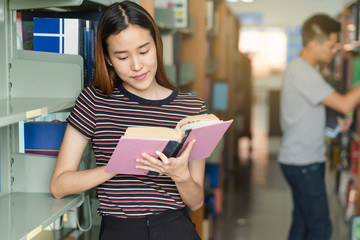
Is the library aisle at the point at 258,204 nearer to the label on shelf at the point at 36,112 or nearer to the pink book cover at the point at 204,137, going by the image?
the pink book cover at the point at 204,137

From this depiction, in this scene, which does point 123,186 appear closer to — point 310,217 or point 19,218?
point 19,218

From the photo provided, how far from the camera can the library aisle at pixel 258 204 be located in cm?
384

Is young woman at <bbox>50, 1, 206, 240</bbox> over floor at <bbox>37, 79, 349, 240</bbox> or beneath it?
over

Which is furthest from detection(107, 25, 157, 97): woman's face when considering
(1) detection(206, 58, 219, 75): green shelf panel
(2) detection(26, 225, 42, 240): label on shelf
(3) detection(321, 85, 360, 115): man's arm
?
(1) detection(206, 58, 219, 75): green shelf panel

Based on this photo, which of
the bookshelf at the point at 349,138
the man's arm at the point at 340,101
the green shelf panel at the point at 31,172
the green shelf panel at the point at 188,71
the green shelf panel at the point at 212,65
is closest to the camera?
the green shelf panel at the point at 31,172

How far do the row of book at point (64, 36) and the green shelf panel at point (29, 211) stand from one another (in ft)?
1.29

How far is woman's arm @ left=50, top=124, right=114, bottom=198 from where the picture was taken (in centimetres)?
135

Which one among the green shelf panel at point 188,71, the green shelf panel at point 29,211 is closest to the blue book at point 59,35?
the green shelf panel at point 29,211

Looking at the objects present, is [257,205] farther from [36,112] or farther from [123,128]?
[36,112]

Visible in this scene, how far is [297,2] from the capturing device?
11.8 meters

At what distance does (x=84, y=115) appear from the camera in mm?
1372

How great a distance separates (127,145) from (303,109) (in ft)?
6.00

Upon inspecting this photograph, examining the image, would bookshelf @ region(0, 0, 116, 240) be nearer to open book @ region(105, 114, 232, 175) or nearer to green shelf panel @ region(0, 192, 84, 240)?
green shelf panel @ region(0, 192, 84, 240)

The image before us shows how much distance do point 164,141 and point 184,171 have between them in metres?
0.18
